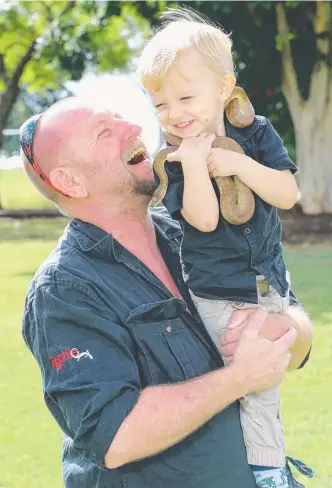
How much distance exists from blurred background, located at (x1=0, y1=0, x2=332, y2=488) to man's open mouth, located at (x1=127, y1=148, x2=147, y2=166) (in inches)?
13.2

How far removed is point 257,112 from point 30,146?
18.9 meters

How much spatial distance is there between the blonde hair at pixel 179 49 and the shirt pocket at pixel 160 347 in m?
0.71

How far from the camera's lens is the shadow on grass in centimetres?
2084

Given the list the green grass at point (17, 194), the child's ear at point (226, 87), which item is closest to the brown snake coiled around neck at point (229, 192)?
the child's ear at point (226, 87)

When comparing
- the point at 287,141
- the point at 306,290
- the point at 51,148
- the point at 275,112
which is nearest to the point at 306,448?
the point at 51,148

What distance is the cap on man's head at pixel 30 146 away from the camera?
296cm

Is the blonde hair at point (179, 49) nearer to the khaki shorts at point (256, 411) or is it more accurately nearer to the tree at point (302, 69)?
the khaki shorts at point (256, 411)

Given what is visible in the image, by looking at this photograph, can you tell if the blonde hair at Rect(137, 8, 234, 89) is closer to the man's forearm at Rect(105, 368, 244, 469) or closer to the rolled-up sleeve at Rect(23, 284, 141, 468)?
the rolled-up sleeve at Rect(23, 284, 141, 468)

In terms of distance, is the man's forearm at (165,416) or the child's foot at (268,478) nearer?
the man's forearm at (165,416)

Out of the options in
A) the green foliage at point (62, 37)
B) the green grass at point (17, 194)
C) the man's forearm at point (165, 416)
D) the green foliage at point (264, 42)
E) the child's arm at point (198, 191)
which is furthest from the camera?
the green grass at point (17, 194)

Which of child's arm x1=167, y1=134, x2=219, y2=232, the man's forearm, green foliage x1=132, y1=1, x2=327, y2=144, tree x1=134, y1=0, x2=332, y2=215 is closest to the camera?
the man's forearm

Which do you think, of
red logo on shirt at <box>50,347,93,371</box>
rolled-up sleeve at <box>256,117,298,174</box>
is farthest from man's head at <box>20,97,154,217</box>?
red logo on shirt at <box>50,347,93,371</box>

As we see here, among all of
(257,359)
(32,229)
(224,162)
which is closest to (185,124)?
(224,162)

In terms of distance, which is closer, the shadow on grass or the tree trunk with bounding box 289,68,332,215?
the tree trunk with bounding box 289,68,332,215
